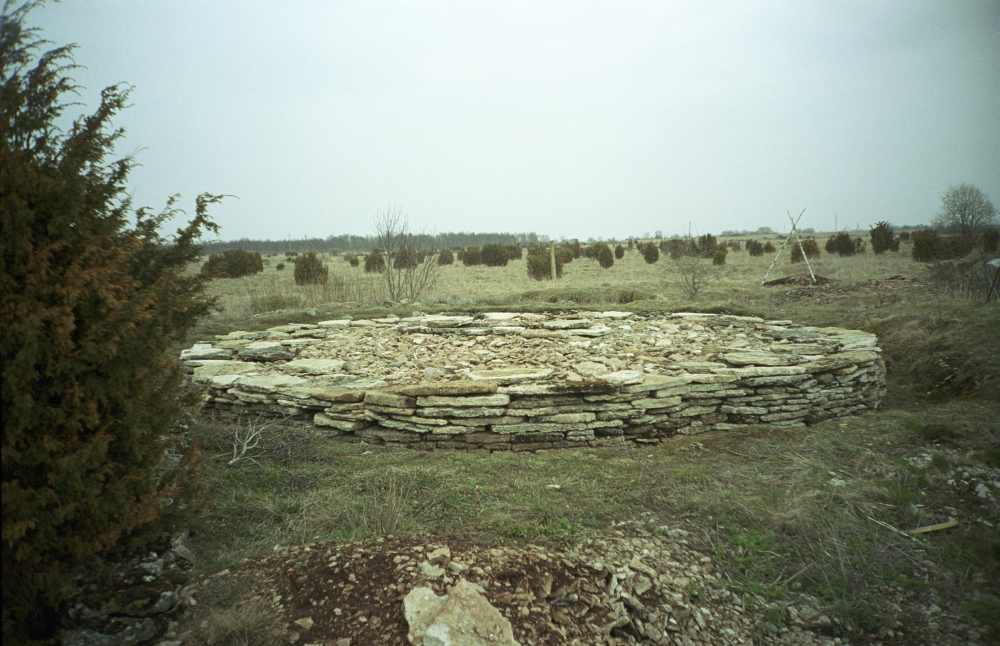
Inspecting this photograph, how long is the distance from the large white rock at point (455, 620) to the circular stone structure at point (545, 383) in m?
2.03

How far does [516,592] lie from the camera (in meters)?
2.16

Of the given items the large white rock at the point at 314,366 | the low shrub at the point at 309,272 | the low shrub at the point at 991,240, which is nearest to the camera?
the large white rock at the point at 314,366

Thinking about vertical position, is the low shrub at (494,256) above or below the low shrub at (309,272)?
above

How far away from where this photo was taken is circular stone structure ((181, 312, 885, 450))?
13.5 ft

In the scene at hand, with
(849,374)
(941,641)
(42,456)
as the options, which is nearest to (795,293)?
(849,374)

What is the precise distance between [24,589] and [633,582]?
2.33 m

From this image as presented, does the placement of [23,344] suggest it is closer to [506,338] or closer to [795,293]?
[506,338]

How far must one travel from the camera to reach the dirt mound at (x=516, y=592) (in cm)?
196

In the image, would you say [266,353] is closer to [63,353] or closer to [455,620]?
[63,353]

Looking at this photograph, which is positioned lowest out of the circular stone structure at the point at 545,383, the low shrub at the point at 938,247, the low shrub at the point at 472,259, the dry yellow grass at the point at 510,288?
the circular stone structure at the point at 545,383

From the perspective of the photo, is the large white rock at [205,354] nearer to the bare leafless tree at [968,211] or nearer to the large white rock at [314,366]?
the large white rock at [314,366]

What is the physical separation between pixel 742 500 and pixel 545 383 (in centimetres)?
174

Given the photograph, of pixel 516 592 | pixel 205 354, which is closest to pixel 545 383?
pixel 516 592

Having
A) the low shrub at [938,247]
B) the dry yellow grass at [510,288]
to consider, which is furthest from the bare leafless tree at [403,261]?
the low shrub at [938,247]
